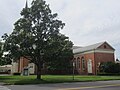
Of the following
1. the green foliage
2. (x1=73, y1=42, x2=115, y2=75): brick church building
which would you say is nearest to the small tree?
the green foliage

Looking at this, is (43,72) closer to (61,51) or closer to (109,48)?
(109,48)

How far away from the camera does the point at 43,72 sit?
71312 millimetres

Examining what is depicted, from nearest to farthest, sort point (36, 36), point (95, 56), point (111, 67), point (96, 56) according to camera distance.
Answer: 1. point (36, 36)
2. point (111, 67)
3. point (95, 56)
4. point (96, 56)

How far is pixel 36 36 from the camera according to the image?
3694cm

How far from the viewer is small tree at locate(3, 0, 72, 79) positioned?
1438 inches

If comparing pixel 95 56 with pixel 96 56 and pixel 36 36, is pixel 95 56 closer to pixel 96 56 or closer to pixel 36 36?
pixel 96 56

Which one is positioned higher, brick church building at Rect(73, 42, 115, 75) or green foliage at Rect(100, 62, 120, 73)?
brick church building at Rect(73, 42, 115, 75)

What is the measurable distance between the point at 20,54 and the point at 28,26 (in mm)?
4172

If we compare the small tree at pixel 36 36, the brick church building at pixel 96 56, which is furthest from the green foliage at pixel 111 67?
the small tree at pixel 36 36

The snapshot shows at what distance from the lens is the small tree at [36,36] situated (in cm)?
3653

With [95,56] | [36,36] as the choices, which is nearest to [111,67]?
[95,56]

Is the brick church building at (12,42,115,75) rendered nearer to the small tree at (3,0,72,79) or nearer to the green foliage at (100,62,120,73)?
the green foliage at (100,62,120,73)

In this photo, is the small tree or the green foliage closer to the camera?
the small tree

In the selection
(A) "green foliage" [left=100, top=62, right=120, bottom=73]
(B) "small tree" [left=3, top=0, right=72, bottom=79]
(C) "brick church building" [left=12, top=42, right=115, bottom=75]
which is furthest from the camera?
(C) "brick church building" [left=12, top=42, right=115, bottom=75]
